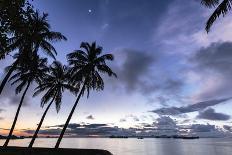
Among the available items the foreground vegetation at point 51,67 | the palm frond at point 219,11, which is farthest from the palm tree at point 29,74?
the palm frond at point 219,11

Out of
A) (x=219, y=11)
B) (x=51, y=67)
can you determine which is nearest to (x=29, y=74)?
(x=51, y=67)

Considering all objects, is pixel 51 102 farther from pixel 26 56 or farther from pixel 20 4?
pixel 20 4

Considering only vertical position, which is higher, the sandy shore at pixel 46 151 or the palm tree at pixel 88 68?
the palm tree at pixel 88 68

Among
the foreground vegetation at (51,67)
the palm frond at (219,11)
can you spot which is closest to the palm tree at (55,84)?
the foreground vegetation at (51,67)

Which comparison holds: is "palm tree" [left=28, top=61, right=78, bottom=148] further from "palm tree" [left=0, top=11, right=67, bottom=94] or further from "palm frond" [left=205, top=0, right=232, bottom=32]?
"palm frond" [left=205, top=0, right=232, bottom=32]

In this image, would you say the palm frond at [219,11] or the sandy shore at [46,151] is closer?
the palm frond at [219,11]

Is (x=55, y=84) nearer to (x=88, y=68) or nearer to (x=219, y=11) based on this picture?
(x=88, y=68)

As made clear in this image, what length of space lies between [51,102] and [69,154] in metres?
15.8

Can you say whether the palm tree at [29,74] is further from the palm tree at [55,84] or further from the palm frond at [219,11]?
the palm frond at [219,11]

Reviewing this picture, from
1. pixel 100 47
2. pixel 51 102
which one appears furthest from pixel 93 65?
pixel 51 102

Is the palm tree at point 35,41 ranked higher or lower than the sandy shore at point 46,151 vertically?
higher

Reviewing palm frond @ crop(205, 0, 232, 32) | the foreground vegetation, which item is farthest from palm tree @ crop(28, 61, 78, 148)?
palm frond @ crop(205, 0, 232, 32)

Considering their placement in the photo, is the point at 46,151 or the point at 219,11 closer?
the point at 219,11

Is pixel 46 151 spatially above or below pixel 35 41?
below
